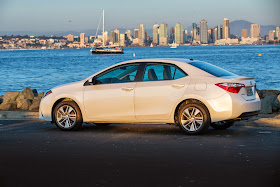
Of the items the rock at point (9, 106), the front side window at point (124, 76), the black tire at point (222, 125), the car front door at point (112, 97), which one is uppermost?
the front side window at point (124, 76)

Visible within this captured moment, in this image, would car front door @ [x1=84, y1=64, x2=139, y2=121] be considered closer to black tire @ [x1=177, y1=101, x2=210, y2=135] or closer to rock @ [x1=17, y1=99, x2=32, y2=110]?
black tire @ [x1=177, y1=101, x2=210, y2=135]

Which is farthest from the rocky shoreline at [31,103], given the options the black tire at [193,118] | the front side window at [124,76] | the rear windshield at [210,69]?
the front side window at [124,76]

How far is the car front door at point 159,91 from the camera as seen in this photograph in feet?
41.2

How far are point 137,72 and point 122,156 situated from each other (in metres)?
3.71

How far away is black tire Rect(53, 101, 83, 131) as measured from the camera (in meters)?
13.5

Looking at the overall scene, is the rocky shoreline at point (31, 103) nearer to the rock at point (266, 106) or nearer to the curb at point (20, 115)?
the rock at point (266, 106)

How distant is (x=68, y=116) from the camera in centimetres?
1362

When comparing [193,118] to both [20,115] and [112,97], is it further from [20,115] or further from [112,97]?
[20,115]

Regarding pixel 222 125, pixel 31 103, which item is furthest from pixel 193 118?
pixel 31 103

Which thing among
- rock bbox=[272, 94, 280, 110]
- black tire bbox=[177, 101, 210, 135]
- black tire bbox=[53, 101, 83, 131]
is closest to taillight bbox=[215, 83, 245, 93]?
black tire bbox=[177, 101, 210, 135]

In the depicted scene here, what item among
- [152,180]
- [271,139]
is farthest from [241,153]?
[152,180]

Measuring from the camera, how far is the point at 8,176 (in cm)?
809

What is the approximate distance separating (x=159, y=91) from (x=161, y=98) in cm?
15

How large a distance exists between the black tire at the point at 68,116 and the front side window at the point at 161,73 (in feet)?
5.76
